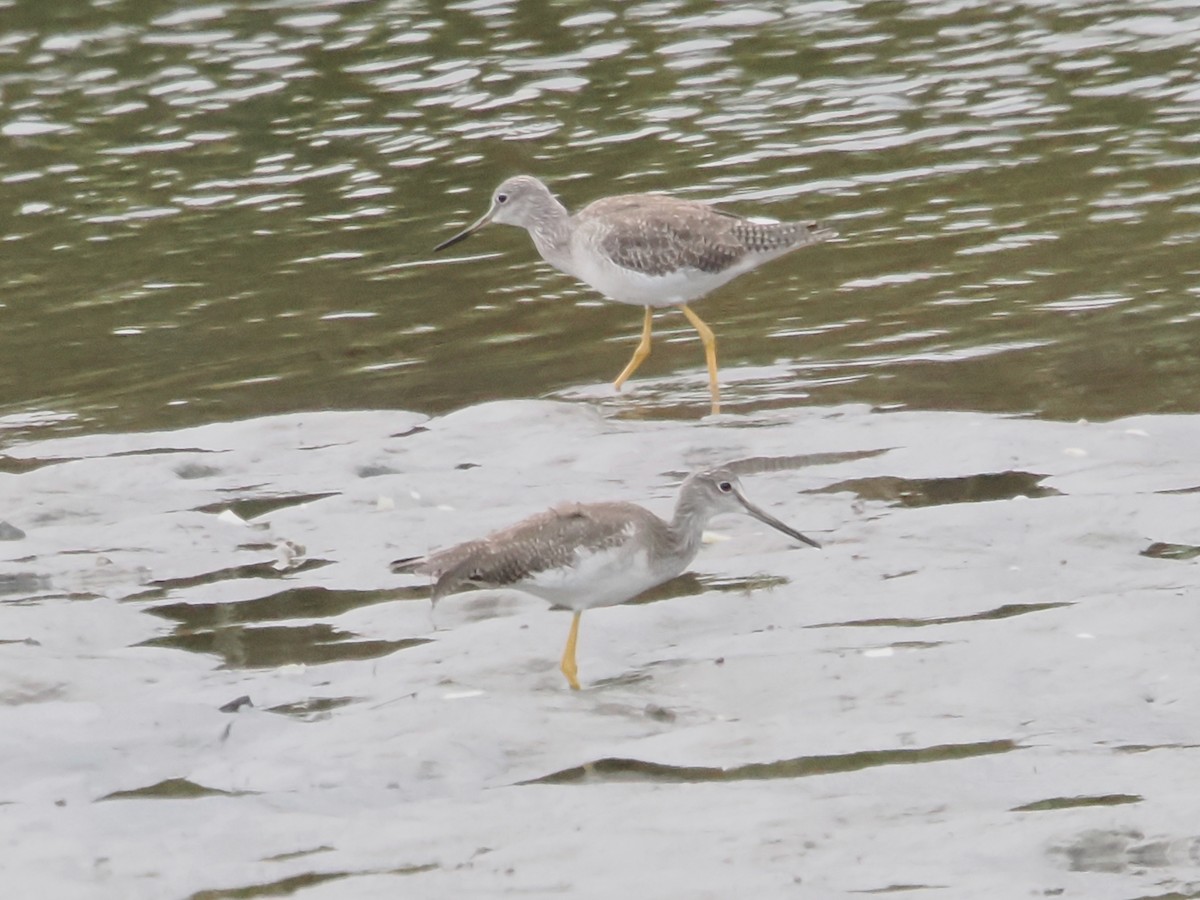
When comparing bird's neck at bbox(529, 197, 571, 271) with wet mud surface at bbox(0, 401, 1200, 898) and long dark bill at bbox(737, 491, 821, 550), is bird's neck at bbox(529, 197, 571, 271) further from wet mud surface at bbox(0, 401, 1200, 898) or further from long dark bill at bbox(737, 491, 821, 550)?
long dark bill at bbox(737, 491, 821, 550)

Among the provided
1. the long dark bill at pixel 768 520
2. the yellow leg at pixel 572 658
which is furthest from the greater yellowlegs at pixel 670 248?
the yellow leg at pixel 572 658

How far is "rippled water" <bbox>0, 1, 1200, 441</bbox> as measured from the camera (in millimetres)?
13117

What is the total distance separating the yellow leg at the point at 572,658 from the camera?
26.1 ft

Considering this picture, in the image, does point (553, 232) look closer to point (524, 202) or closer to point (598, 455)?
point (524, 202)

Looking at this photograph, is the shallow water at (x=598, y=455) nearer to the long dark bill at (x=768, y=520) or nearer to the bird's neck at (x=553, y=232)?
the long dark bill at (x=768, y=520)

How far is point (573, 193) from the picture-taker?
17000 millimetres

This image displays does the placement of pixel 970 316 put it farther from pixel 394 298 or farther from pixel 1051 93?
pixel 1051 93

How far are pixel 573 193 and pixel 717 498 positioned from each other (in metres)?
8.48

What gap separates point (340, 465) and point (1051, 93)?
9.94 m

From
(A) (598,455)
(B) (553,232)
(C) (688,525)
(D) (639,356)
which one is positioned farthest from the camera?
(B) (553,232)

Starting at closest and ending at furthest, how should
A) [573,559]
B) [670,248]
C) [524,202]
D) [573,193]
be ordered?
[573,559]
[670,248]
[524,202]
[573,193]

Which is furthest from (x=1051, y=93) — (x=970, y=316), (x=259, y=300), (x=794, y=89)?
(x=259, y=300)

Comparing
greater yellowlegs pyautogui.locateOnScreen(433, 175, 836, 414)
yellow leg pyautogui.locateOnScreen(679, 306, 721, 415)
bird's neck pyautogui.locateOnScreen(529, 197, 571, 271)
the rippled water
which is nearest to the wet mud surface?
yellow leg pyautogui.locateOnScreen(679, 306, 721, 415)

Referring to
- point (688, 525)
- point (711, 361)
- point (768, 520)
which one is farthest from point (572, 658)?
point (711, 361)
